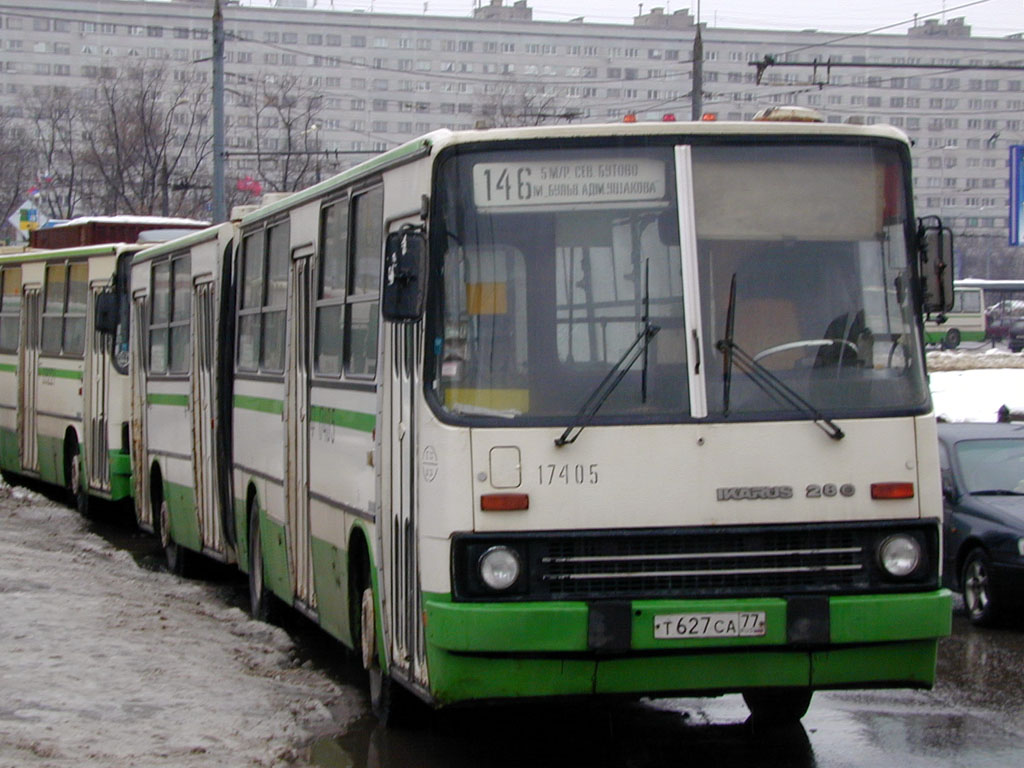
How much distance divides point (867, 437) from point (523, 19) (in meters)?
131

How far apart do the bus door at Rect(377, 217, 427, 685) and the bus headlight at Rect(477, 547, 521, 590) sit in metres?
0.48

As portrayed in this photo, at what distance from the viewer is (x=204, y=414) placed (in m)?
14.0

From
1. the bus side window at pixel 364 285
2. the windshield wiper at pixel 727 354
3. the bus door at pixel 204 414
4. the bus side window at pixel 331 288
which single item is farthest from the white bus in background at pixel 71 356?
the windshield wiper at pixel 727 354

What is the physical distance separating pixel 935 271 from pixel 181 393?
28.4ft

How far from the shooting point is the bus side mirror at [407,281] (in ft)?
23.6

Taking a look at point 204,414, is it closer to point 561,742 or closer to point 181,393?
point 181,393

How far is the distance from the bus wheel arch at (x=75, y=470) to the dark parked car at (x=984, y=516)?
1021 cm

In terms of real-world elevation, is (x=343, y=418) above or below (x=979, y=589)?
above

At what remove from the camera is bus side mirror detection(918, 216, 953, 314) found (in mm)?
7574

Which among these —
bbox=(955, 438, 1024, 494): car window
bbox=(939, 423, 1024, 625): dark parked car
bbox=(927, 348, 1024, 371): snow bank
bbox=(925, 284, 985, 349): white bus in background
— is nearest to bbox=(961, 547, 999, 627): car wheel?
bbox=(939, 423, 1024, 625): dark parked car

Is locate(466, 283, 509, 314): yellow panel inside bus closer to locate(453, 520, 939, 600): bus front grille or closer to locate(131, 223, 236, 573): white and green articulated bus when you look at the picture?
locate(453, 520, 939, 600): bus front grille

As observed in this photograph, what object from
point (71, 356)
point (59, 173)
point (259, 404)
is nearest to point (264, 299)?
point (259, 404)

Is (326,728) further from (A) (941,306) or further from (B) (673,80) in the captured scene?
(B) (673,80)

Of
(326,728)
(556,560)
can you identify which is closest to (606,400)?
(556,560)
